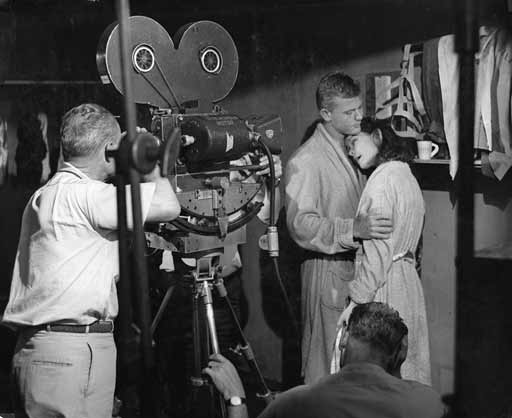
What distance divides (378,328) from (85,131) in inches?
35.7

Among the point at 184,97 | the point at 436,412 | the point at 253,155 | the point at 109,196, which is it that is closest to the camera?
the point at 436,412

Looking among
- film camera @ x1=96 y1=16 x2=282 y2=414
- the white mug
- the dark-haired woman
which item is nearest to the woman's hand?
the dark-haired woman

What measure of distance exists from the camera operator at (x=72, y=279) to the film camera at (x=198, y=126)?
16 centimetres

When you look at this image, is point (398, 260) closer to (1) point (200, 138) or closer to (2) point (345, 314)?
(2) point (345, 314)

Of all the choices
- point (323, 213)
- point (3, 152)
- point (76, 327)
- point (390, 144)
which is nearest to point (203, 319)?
point (76, 327)

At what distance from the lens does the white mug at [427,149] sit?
2820 mm

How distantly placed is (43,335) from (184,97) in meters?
0.77

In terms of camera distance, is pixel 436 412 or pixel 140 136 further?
pixel 436 412

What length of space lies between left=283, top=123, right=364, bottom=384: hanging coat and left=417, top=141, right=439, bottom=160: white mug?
0.76 ft

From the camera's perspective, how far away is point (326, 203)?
2.92m

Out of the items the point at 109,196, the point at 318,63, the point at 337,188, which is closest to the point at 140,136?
the point at 109,196

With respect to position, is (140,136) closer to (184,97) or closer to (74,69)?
(184,97)

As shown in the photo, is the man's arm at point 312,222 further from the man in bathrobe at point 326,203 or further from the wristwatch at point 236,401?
the wristwatch at point 236,401

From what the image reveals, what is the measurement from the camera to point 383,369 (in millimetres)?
1862
